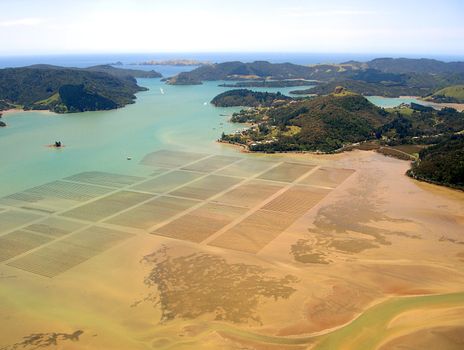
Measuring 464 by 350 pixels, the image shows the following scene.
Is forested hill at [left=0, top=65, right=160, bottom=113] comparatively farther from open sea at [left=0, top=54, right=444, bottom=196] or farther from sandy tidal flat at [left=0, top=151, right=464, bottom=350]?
sandy tidal flat at [left=0, top=151, right=464, bottom=350]

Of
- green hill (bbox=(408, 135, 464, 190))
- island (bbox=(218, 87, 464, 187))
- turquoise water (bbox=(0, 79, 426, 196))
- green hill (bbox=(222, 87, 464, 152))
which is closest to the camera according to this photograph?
green hill (bbox=(408, 135, 464, 190))

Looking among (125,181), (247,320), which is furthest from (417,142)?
(247,320)

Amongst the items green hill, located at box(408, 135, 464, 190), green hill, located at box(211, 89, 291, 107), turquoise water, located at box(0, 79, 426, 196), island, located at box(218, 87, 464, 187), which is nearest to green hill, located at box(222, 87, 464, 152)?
island, located at box(218, 87, 464, 187)

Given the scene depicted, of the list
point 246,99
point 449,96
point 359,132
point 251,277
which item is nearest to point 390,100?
point 449,96

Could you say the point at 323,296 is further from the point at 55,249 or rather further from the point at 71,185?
the point at 71,185

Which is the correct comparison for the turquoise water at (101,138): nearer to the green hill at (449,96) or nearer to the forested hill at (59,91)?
the forested hill at (59,91)

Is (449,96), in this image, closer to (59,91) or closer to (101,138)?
(101,138)
